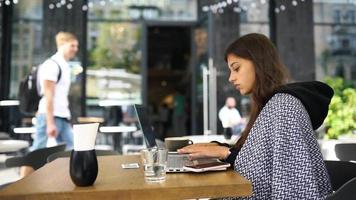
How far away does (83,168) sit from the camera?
1.24 m

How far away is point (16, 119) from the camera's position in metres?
6.32

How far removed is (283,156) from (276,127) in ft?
0.33

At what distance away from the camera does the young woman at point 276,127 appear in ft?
4.65

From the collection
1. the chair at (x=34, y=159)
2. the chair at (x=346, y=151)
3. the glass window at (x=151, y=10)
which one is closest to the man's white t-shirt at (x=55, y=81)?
the chair at (x=34, y=159)

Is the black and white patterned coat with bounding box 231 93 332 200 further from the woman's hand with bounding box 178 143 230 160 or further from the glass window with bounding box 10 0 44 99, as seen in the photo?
the glass window with bounding box 10 0 44 99

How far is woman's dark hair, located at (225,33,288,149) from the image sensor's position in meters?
1.60

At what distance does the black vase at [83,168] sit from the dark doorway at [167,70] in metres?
Answer: 7.28

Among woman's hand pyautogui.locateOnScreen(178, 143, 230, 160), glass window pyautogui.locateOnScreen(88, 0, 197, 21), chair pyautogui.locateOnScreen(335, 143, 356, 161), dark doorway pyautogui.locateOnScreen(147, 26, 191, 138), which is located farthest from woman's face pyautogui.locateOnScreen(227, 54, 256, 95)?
dark doorway pyautogui.locateOnScreen(147, 26, 191, 138)

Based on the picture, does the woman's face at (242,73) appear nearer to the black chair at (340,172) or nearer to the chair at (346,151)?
the black chair at (340,172)

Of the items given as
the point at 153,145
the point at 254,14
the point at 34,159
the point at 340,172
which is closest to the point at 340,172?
the point at 340,172

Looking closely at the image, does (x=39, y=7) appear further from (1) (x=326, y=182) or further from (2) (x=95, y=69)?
(1) (x=326, y=182)

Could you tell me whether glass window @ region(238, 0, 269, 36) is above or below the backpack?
above

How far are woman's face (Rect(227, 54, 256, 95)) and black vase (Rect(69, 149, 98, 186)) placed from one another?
66 cm

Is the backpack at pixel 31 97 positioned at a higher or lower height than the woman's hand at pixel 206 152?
higher
